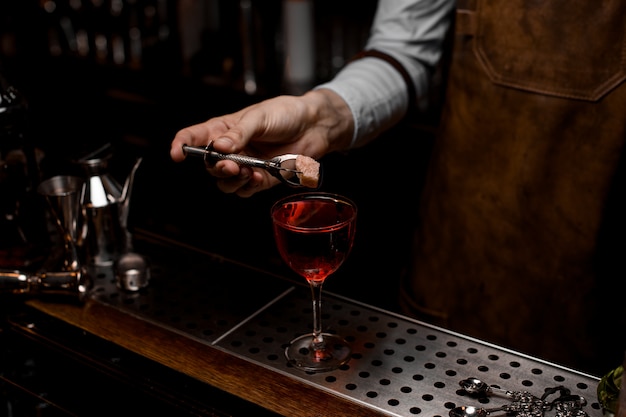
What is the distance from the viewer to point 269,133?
158 cm

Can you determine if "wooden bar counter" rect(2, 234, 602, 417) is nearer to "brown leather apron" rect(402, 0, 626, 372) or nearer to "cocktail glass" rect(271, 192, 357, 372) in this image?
"cocktail glass" rect(271, 192, 357, 372)

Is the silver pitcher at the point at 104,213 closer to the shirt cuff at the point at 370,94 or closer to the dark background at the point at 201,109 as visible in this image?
the shirt cuff at the point at 370,94

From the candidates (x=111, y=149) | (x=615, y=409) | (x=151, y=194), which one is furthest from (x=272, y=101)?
(x=151, y=194)

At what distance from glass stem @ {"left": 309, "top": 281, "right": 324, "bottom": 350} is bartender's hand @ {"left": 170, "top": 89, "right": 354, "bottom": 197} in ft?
0.89

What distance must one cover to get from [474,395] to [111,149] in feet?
3.01

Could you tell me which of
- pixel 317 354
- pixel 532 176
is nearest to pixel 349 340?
pixel 317 354

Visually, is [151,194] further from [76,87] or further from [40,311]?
[40,311]

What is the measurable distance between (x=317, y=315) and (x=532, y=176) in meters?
0.80

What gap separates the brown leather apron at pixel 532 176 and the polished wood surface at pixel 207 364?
772mm

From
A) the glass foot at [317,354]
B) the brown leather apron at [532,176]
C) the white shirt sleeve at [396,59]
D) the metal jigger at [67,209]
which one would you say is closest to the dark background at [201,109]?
the white shirt sleeve at [396,59]

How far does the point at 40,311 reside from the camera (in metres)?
1.50

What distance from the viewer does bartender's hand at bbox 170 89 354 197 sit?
4.62 feet

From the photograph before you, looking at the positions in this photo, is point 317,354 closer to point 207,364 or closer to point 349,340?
point 349,340

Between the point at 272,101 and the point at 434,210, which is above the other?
the point at 272,101
